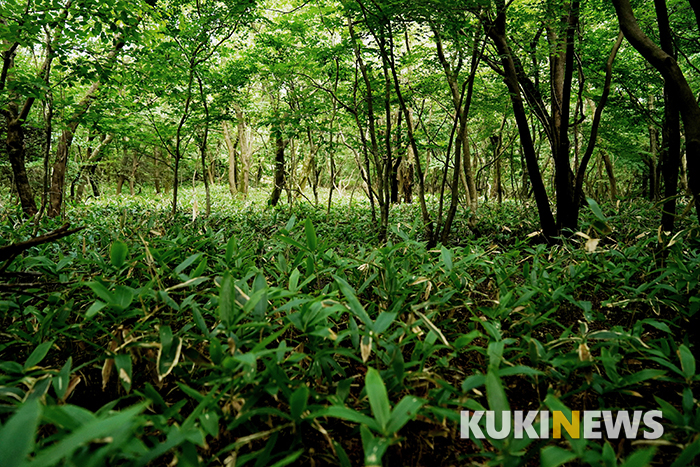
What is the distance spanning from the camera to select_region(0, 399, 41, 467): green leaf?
494mm

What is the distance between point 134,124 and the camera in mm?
6379

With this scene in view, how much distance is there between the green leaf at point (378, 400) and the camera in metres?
0.73

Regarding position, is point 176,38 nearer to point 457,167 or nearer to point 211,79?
point 211,79

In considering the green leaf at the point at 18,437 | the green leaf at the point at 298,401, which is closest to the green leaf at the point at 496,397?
the green leaf at the point at 298,401

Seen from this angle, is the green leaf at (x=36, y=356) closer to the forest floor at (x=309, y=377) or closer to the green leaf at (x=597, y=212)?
the forest floor at (x=309, y=377)

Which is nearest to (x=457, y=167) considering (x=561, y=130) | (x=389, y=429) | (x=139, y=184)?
(x=561, y=130)

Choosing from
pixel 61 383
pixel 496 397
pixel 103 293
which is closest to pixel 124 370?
pixel 61 383

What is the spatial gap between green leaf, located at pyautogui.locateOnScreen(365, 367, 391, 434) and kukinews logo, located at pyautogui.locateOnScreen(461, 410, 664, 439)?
26cm

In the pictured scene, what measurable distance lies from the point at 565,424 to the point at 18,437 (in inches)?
46.4

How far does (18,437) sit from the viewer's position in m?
0.51

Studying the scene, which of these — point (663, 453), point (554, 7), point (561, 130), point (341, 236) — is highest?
point (554, 7)

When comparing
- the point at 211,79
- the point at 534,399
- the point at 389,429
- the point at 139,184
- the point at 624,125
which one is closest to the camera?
the point at 389,429

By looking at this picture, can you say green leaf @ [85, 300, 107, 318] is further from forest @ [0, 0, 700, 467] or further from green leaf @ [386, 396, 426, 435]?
green leaf @ [386, 396, 426, 435]

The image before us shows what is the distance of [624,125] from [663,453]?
8245 millimetres
